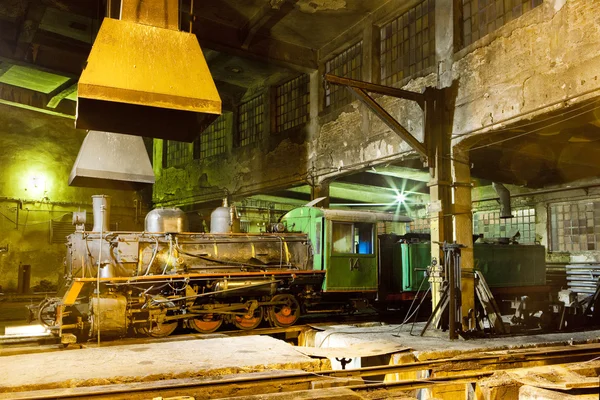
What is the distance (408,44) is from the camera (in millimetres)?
10766

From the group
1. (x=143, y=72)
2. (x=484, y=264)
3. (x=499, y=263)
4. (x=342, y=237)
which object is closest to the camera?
(x=143, y=72)

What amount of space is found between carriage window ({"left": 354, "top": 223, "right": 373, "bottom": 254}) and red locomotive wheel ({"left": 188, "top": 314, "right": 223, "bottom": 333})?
3592 mm

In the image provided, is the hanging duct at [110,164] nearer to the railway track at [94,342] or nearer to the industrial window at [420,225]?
the railway track at [94,342]

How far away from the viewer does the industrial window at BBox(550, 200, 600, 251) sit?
1230cm

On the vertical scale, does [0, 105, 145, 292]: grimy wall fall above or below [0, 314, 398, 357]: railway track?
above

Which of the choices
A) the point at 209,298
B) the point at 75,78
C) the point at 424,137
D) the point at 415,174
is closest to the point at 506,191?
the point at 415,174

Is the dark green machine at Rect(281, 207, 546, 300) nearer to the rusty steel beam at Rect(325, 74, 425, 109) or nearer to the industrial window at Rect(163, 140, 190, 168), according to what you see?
the rusty steel beam at Rect(325, 74, 425, 109)

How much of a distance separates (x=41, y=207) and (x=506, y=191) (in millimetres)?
15581

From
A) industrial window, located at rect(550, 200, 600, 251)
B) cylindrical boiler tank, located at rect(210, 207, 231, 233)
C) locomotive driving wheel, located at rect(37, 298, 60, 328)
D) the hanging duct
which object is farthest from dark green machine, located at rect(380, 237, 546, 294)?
locomotive driving wheel, located at rect(37, 298, 60, 328)

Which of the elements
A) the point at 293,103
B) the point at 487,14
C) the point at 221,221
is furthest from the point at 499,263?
the point at 293,103

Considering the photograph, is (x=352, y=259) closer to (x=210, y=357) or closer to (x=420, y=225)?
(x=210, y=357)

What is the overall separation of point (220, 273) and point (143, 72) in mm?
5966

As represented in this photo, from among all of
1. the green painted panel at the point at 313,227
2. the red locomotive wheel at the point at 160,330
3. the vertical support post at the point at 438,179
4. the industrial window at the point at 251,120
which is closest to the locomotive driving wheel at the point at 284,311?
the green painted panel at the point at 313,227

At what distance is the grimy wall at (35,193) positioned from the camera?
16.0m
